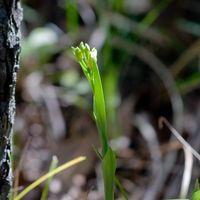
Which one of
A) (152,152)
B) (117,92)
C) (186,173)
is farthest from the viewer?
(117,92)

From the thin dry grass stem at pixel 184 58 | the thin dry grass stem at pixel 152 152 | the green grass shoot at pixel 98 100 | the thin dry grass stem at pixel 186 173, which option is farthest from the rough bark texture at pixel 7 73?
the thin dry grass stem at pixel 184 58

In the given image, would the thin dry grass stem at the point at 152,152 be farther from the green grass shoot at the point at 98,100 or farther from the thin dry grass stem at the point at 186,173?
the green grass shoot at the point at 98,100

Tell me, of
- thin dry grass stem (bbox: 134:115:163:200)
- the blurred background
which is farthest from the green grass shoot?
the blurred background

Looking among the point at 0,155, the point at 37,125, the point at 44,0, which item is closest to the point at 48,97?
the point at 37,125

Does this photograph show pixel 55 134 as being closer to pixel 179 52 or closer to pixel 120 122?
pixel 120 122

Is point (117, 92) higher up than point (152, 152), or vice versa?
point (117, 92)

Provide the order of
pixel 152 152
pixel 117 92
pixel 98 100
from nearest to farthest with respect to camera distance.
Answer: pixel 98 100 → pixel 152 152 → pixel 117 92

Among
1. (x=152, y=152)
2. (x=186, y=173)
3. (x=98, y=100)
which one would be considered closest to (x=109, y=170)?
(x=98, y=100)

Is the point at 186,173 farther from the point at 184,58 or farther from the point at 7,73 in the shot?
the point at 184,58
